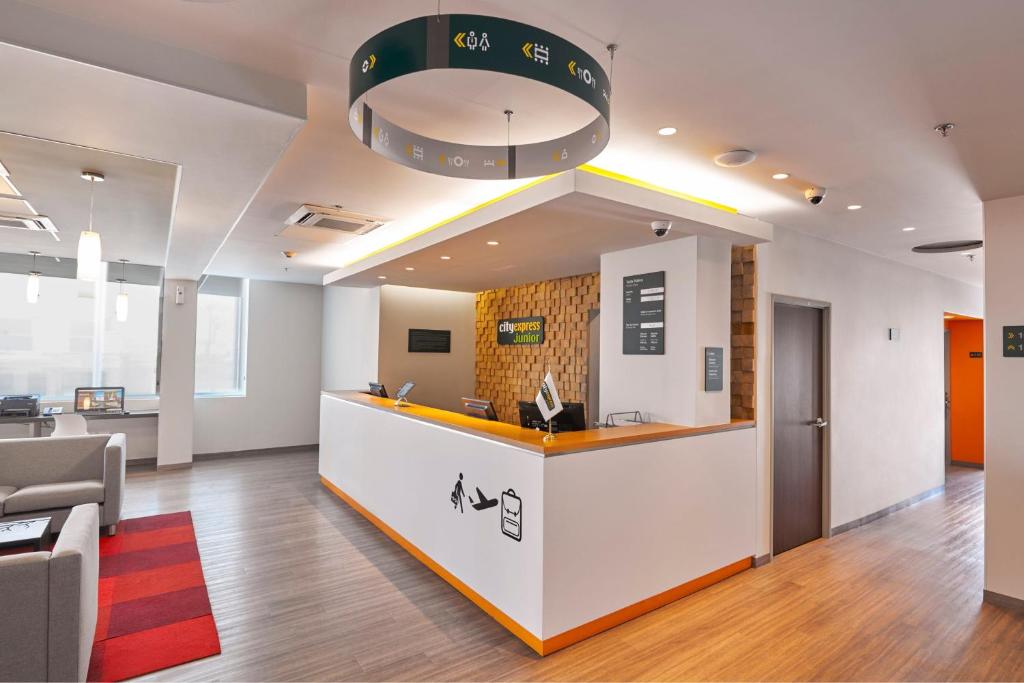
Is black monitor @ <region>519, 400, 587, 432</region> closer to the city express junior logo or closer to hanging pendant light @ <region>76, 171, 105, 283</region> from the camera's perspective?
the city express junior logo

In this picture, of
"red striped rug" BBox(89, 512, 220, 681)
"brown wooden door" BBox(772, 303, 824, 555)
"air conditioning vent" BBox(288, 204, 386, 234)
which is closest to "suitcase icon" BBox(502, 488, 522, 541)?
"red striped rug" BBox(89, 512, 220, 681)

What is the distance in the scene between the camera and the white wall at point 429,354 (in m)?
7.16

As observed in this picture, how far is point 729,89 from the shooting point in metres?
2.36

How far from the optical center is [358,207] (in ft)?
14.3

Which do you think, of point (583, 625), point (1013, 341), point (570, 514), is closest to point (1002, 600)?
point (1013, 341)

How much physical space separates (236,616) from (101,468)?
9.41 ft

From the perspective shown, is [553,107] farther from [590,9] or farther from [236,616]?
[236,616]

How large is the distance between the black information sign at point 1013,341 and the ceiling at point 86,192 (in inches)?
232

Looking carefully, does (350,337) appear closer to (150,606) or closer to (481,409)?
(481,409)

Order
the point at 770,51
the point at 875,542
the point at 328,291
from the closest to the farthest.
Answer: the point at 770,51 → the point at 875,542 → the point at 328,291

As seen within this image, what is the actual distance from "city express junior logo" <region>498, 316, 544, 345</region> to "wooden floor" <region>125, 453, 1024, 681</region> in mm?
3066

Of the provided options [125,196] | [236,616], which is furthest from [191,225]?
[236,616]

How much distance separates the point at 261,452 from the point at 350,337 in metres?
2.68

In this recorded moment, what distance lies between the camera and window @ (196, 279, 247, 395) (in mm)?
8734
